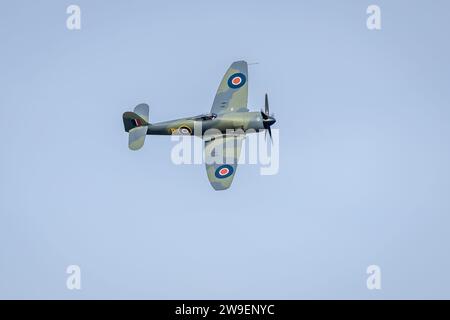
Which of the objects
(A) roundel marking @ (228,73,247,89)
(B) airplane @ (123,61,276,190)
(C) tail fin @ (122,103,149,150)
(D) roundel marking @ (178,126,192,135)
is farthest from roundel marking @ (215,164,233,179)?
(A) roundel marking @ (228,73,247,89)

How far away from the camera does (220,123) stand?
51.0m

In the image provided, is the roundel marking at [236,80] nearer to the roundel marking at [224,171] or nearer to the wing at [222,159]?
the wing at [222,159]

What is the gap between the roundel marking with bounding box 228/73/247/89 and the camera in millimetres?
53438

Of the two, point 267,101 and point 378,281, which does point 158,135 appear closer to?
point 267,101

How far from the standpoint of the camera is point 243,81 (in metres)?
53.6

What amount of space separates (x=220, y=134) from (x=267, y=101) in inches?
137

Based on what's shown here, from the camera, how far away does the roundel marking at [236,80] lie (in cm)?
5344

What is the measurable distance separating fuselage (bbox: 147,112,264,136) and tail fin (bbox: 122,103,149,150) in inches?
74.0

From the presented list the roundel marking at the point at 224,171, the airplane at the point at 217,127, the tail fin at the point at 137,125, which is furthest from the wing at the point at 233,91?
the roundel marking at the point at 224,171

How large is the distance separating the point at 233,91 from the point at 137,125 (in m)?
6.49

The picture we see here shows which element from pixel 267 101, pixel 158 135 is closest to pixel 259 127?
pixel 267 101

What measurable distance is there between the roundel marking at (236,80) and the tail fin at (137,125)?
18.4ft
